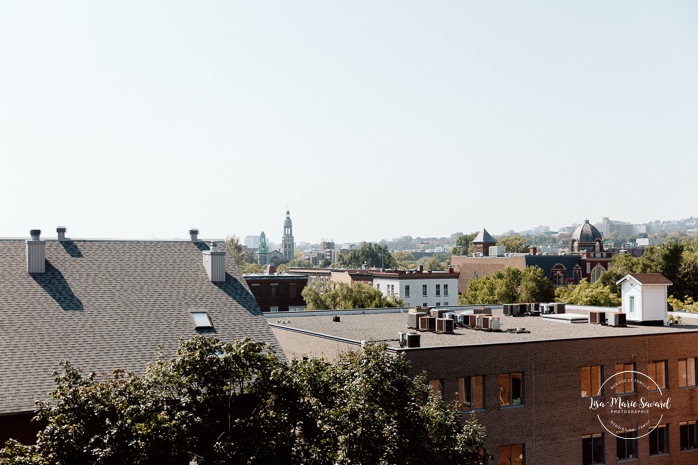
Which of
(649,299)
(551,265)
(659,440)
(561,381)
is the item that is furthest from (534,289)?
(561,381)

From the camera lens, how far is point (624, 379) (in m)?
36.7

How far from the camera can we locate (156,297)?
32.0m

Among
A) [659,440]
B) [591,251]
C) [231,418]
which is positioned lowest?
[659,440]

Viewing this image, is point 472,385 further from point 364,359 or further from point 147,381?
point 147,381

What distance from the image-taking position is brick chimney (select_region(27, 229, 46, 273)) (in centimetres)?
3116

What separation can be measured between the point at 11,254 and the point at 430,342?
63.5 feet

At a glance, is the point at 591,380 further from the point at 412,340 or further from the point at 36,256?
the point at 36,256

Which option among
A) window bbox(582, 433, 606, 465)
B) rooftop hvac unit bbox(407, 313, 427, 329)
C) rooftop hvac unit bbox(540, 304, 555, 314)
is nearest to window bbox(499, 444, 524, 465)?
window bbox(582, 433, 606, 465)

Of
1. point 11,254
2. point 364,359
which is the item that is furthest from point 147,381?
point 11,254

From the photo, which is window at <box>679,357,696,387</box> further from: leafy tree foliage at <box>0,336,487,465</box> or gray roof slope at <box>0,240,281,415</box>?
gray roof slope at <box>0,240,281,415</box>

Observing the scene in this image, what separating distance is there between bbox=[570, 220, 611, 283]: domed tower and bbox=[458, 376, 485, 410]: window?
9708 centimetres

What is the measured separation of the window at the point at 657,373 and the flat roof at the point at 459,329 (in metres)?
1.64

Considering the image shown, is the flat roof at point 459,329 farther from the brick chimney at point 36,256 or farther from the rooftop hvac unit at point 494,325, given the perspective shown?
the brick chimney at point 36,256

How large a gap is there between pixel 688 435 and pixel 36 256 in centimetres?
3376
